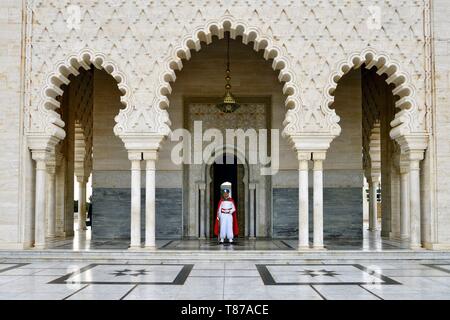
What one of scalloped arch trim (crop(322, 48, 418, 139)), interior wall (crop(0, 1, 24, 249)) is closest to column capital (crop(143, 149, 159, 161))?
interior wall (crop(0, 1, 24, 249))

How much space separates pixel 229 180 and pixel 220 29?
3.53 meters

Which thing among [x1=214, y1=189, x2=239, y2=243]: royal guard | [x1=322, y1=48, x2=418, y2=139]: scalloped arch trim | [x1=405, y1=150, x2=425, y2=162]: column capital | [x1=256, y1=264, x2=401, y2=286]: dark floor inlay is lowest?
[x1=256, y1=264, x2=401, y2=286]: dark floor inlay

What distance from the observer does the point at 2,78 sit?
24.8 ft

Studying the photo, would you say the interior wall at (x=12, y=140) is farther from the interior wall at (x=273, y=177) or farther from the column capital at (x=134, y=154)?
the interior wall at (x=273, y=177)

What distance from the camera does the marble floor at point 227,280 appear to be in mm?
4605

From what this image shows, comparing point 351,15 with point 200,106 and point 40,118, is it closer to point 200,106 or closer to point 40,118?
point 200,106

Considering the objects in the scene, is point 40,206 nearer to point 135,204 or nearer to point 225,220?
point 135,204

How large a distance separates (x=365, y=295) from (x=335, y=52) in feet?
13.4

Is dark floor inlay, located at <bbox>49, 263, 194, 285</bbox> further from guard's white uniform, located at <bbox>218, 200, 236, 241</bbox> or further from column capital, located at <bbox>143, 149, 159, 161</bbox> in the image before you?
guard's white uniform, located at <bbox>218, 200, 236, 241</bbox>

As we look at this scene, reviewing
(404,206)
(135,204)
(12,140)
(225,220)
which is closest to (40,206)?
(12,140)

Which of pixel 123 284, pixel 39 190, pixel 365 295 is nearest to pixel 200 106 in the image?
pixel 39 190

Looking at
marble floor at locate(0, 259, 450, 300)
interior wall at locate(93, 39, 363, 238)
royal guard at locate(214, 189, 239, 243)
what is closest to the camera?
marble floor at locate(0, 259, 450, 300)

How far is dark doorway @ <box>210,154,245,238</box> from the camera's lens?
33.3ft

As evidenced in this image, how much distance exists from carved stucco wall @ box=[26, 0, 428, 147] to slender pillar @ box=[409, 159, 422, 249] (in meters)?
0.56
